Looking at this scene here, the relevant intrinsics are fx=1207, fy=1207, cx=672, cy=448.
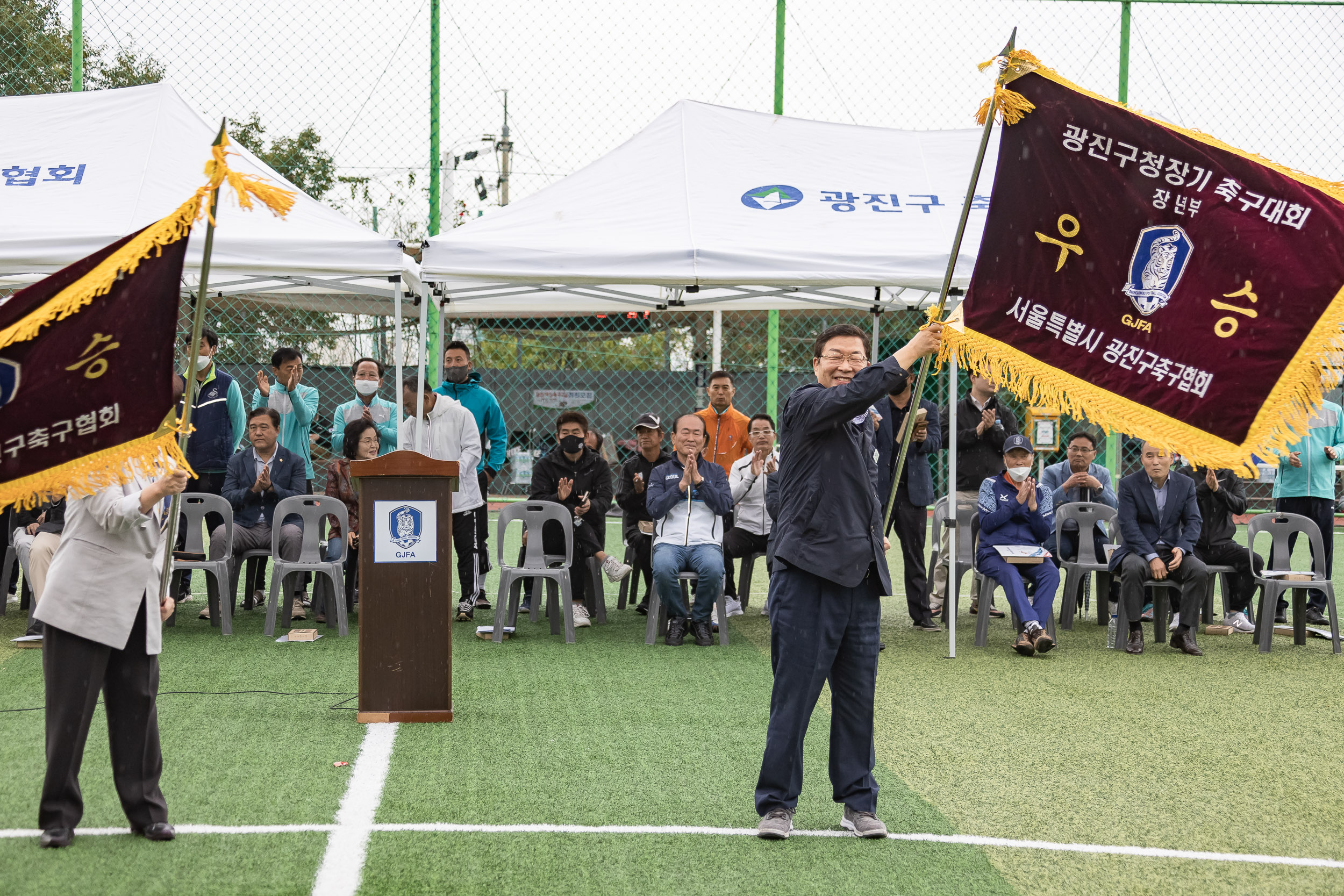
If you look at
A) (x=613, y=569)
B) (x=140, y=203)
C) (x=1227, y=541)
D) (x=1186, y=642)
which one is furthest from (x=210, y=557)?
(x=1227, y=541)

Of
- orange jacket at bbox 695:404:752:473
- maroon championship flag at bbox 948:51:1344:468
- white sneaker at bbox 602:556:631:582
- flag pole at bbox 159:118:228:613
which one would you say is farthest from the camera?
orange jacket at bbox 695:404:752:473

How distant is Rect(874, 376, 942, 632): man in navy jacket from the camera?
8555 millimetres

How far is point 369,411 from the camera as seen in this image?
9.23m

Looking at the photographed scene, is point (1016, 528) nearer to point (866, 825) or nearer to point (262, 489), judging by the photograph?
point (866, 825)

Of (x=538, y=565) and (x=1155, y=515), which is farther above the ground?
(x=1155, y=515)

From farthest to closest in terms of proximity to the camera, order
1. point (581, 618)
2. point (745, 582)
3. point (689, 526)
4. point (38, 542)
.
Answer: point (745, 582)
point (581, 618)
point (689, 526)
point (38, 542)

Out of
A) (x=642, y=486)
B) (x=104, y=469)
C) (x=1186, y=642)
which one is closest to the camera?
(x=104, y=469)

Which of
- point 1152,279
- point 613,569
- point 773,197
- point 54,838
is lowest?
point 54,838

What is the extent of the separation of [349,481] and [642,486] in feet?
7.08

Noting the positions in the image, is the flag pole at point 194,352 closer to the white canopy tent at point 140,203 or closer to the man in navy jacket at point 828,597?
the man in navy jacket at point 828,597

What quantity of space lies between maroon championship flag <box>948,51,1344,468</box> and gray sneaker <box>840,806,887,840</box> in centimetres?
154

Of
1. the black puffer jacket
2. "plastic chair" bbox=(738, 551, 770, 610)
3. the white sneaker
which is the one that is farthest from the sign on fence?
the white sneaker

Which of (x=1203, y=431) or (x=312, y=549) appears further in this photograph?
(x=312, y=549)

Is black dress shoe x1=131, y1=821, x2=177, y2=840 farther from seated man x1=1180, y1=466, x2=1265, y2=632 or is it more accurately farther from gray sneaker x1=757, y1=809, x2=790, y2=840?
seated man x1=1180, y1=466, x2=1265, y2=632
